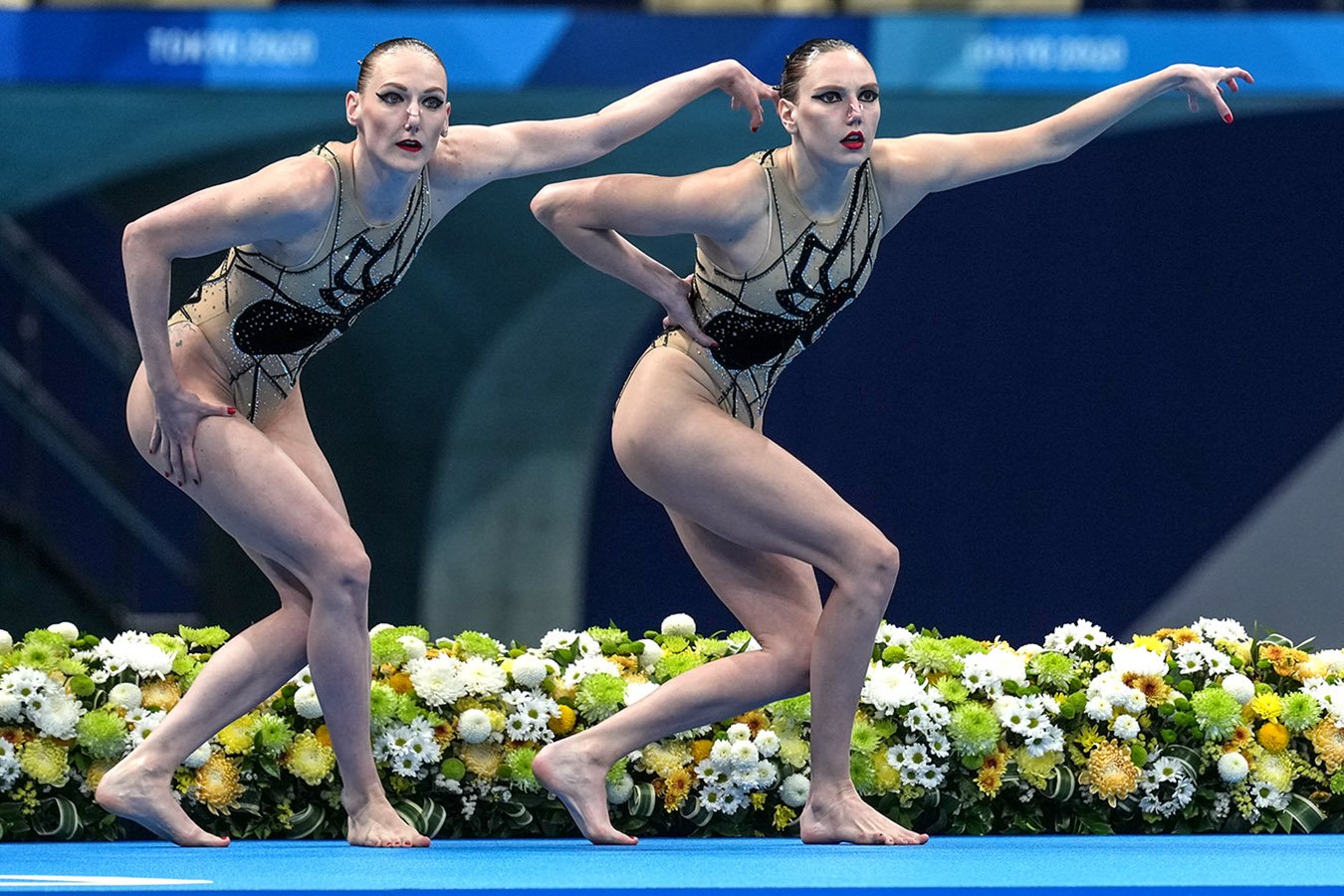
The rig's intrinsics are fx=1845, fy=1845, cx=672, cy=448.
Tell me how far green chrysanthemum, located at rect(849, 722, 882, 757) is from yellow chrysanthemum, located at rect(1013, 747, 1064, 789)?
1.18ft

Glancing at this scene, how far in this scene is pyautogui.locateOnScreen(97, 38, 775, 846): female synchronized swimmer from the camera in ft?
12.5

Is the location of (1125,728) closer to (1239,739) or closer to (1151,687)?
(1151,687)

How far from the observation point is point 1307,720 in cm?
463

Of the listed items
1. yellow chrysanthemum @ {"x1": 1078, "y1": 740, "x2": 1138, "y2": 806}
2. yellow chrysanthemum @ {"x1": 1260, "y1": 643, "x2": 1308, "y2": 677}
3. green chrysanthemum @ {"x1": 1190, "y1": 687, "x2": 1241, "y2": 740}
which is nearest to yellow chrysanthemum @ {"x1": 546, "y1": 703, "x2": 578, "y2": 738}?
yellow chrysanthemum @ {"x1": 1078, "y1": 740, "x2": 1138, "y2": 806}

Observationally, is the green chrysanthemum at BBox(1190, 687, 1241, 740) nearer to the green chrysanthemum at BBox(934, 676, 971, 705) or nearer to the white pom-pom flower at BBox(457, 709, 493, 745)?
the green chrysanthemum at BBox(934, 676, 971, 705)

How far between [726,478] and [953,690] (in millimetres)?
1016

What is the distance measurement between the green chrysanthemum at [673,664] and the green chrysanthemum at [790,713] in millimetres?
231

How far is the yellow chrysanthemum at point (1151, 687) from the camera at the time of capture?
4652mm

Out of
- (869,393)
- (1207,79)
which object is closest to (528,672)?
(1207,79)

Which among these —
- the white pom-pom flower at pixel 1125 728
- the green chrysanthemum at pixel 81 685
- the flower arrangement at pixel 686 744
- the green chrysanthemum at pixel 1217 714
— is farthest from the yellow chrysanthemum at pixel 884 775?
the green chrysanthemum at pixel 81 685

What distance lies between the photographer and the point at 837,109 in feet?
13.1

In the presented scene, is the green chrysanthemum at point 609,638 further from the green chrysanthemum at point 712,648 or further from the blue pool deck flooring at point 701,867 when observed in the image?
the blue pool deck flooring at point 701,867

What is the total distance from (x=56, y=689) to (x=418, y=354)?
4.07 m

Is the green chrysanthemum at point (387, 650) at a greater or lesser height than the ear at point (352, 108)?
lesser
